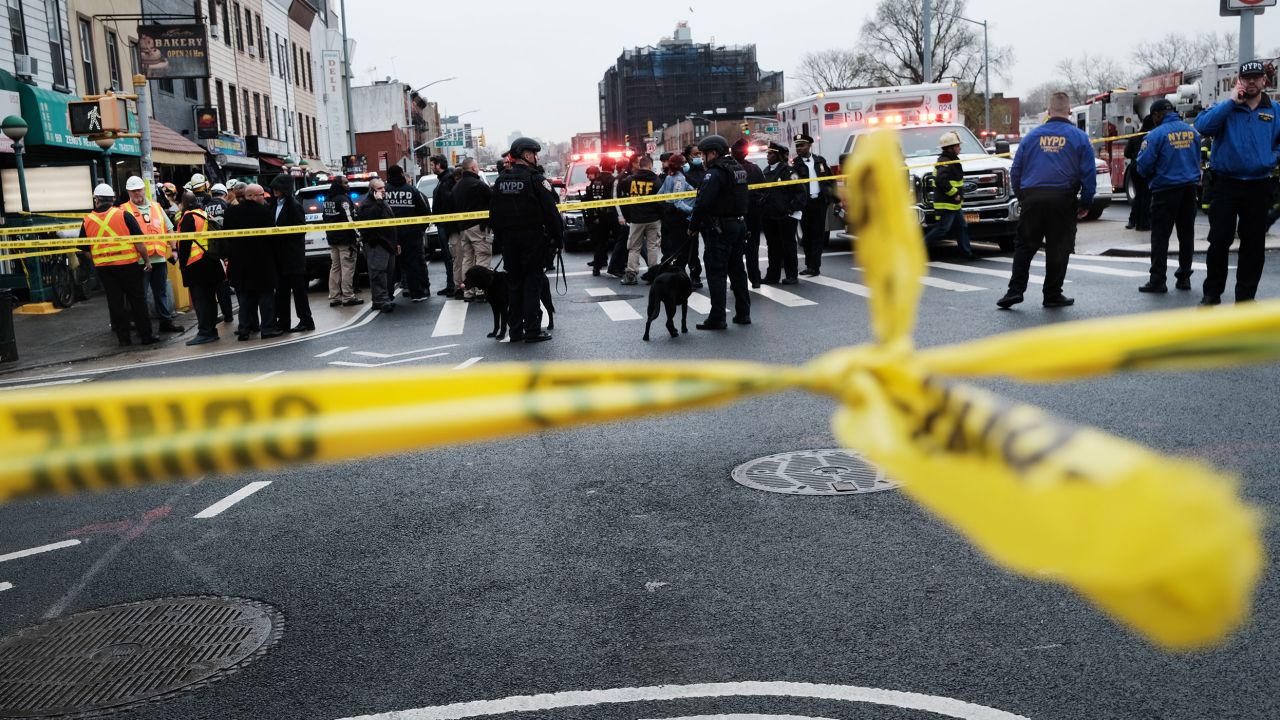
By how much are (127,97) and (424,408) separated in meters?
18.9

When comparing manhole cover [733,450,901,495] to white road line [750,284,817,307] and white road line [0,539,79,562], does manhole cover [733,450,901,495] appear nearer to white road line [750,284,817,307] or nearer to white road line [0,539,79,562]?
white road line [0,539,79,562]

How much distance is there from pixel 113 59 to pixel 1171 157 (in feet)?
80.4

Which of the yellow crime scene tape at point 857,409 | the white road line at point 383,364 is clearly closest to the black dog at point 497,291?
the white road line at point 383,364

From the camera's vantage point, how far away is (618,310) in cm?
1509

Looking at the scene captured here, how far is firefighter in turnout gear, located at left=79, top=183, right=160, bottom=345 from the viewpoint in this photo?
14.1m

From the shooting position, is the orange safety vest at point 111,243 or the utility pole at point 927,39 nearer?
the orange safety vest at point 111,243

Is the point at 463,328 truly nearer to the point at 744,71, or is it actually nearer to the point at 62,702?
the point at 62,702

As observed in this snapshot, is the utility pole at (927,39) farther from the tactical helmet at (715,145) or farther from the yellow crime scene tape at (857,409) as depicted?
the yellow crime scene tape at (857,409)

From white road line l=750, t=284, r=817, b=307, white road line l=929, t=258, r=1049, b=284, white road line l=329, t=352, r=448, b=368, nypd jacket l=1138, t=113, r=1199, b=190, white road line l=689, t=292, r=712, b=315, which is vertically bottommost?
white road line l=329, t=352, r=448, b=368

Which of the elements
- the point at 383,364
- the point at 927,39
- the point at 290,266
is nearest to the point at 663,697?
the point at 383,364

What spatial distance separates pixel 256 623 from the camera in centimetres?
470

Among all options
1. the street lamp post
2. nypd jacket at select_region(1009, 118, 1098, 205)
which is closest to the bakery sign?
the street lamp post

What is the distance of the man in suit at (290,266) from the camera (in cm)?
1445

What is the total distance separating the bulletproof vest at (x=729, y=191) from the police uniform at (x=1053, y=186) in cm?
272
